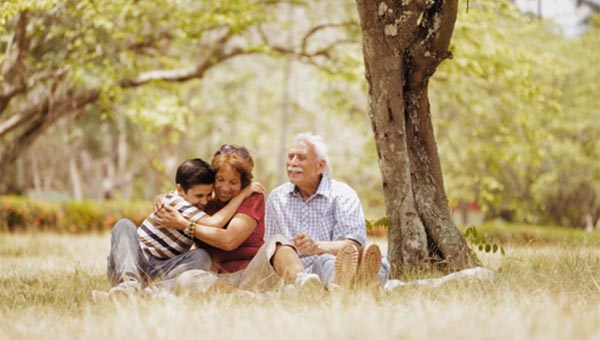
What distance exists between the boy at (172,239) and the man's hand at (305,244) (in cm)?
51

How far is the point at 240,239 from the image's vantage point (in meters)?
5.75

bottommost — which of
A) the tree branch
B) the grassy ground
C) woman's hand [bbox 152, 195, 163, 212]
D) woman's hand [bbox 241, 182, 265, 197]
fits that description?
the grassy ground

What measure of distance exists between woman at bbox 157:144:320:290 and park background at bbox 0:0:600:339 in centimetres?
52

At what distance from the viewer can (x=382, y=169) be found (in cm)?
709

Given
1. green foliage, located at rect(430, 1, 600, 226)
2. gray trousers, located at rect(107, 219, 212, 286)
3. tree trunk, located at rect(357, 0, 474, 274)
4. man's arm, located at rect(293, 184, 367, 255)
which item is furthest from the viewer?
green foliage, located at rect(430, 1, 600, 226)

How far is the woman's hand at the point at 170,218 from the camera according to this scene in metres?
5.66

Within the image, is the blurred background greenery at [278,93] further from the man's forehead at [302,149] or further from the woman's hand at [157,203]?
the woman's hand at [157,203]

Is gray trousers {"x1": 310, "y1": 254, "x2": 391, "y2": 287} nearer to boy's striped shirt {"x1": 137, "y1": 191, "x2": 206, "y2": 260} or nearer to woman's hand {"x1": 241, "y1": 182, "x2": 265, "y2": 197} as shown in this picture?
woman's hand {"x1": 241, "y1": 182, "x2": 265, "y2": 197}

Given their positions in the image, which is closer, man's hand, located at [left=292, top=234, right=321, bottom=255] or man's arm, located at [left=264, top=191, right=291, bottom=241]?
man's hand, located at [left=292, top=234, right=321, bottom=255]

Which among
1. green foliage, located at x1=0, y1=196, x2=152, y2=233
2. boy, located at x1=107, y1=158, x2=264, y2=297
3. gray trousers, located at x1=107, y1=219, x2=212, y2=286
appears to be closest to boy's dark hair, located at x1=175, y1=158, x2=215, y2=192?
boy, located at x1=107, y1=158, x2=264, y2=297

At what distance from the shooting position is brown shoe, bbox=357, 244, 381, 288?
523 centimetres

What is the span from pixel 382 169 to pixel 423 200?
0.48 metres

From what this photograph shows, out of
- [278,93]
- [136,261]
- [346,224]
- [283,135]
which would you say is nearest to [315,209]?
[346,224]

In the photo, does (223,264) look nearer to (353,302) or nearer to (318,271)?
(318,271)
